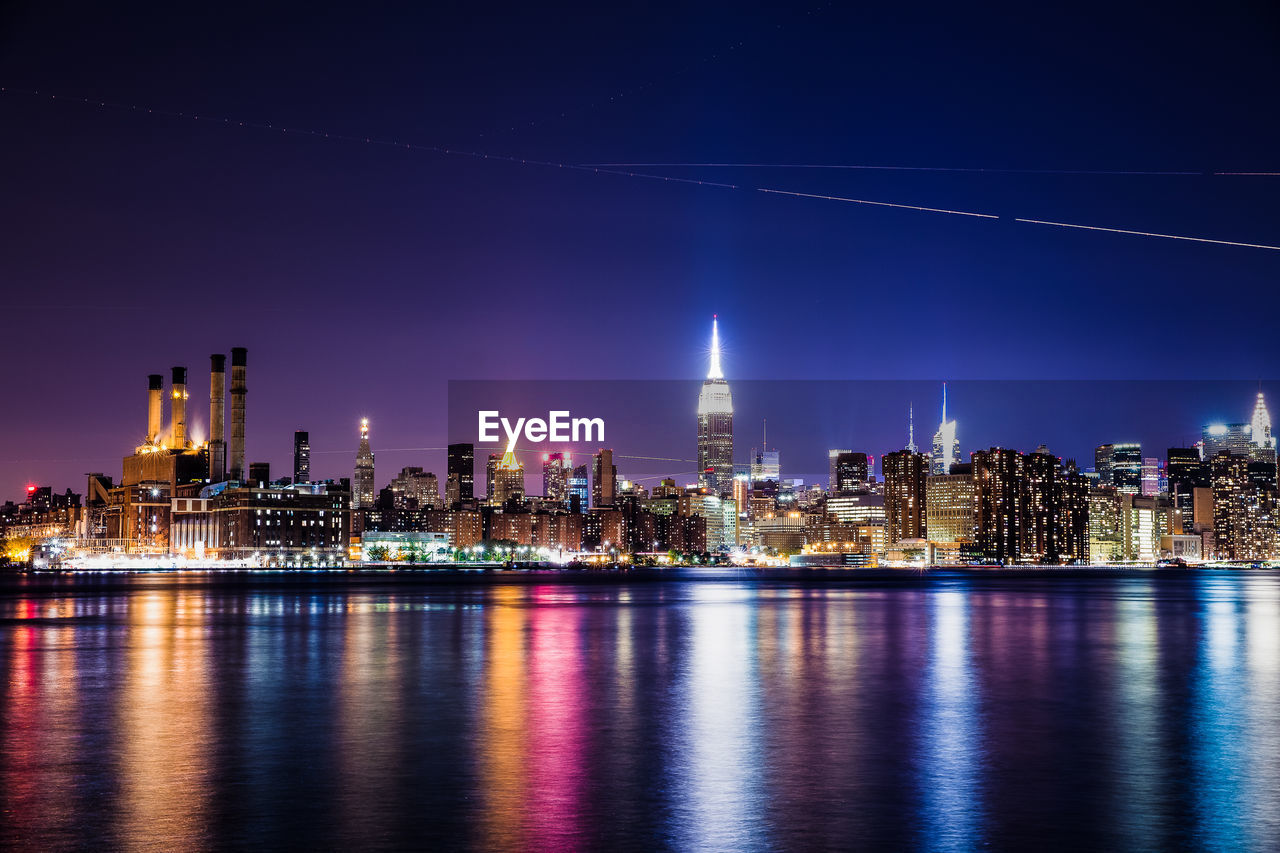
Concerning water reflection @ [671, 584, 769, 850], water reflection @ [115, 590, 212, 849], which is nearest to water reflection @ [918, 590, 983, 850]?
water reflection @ [671, 584, 769, 850]

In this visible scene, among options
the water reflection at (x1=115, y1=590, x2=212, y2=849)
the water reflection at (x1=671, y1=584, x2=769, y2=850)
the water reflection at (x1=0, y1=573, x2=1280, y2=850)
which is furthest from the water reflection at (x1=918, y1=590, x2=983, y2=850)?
the water reflection at (x1=115, y1=590, x2=212, y2=849)

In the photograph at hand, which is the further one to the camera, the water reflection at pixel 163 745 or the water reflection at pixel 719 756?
the water reflection at pixel 163 745

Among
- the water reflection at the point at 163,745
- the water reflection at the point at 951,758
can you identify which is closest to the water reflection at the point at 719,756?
the water reflection at the point at 951,758

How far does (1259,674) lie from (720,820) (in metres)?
23.9

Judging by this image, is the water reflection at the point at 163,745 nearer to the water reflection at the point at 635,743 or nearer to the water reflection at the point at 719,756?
the water reflection at the point at 635,743

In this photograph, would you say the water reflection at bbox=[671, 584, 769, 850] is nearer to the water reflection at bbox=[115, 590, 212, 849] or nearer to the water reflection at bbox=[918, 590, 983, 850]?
the water reflection at bbox=[918, 590, 983, 850]

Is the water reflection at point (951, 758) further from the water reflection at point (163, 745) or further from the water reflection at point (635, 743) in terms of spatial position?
the water reflection at point (163, 745)

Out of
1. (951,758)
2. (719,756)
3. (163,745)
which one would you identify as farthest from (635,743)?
(163,745)

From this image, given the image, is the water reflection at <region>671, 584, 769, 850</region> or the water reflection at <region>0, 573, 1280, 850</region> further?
the water reflection at <region>0, 573, 1280, 850</region>

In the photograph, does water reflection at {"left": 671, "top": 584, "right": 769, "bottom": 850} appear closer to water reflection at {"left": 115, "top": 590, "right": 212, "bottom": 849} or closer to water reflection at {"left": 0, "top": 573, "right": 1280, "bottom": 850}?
water reflection at {"left": 0, "top": 573, "right": 1280, "bottom": 850}

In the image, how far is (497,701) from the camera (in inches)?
1015

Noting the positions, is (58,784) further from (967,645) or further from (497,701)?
(967,645)

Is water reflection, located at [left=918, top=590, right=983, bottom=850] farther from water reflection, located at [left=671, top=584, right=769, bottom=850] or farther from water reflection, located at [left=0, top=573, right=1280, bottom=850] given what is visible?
water reflection, located at [left=671, top=584, right=769, bottom=850]

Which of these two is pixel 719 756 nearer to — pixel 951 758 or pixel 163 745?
pixel 951 758
